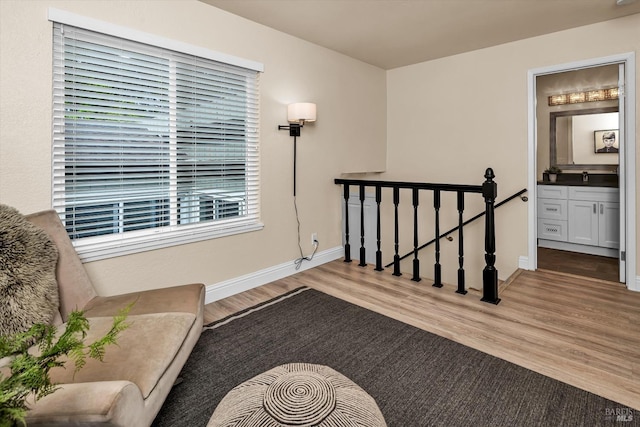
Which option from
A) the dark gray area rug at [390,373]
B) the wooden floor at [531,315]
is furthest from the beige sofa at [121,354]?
the wooden floor at [531,315]

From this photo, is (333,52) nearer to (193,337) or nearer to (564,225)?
(193,337)

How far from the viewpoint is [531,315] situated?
253 cm

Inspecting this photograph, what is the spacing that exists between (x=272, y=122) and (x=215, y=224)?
109 cm

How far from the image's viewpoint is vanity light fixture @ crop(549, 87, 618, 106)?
15.3 feet

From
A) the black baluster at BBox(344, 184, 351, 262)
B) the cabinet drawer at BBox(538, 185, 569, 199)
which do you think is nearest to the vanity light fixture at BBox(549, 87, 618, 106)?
the cabinet drawer at BBox(538, 185, 569, 199)

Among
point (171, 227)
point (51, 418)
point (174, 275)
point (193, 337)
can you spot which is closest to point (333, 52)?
point (171, 227)

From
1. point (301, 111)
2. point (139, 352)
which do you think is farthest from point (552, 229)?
point (139, 352)

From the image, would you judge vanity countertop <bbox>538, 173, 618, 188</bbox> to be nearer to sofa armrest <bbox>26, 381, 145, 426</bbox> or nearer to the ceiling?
the ceiling

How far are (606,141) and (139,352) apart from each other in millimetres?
5991

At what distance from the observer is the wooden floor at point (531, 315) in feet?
Answer: 6.20

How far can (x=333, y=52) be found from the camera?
383 cm

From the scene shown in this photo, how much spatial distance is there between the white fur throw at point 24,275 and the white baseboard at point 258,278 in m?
1.29

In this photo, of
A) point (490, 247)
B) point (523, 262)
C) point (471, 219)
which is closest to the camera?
point (490, 247)

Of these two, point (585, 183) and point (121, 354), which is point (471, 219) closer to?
point (585, 183)
